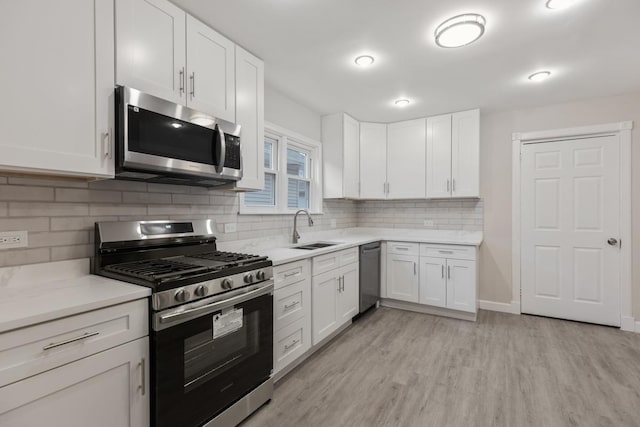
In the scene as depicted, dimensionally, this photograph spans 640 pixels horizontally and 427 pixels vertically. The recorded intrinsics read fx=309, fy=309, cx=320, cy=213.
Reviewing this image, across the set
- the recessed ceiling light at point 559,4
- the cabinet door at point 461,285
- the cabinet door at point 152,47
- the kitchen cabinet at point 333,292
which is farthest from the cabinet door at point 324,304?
the recessed ceiling light at point 559,4

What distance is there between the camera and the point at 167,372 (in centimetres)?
141

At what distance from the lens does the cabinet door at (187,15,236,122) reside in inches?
77.0

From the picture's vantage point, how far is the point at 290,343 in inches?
92.7

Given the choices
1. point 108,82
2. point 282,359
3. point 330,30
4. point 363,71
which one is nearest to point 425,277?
point 282,359

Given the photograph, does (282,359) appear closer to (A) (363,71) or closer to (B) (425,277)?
(B) (425,277)

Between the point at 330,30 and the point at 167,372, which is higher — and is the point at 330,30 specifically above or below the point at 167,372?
above

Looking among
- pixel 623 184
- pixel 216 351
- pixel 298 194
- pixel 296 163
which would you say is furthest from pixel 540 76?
pixel 216 351

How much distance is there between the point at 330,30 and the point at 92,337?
7.25 feet

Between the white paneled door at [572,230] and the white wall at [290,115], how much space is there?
258 centimetres

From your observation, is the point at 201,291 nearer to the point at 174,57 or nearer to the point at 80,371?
the point at 80,371

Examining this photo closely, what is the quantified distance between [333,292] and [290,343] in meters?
0.74

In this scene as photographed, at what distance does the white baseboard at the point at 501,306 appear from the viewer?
12.5ft

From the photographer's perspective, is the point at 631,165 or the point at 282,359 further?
the point at 631,165

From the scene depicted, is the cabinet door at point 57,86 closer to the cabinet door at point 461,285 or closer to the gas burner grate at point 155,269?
the gas burner grate at point 155,269
